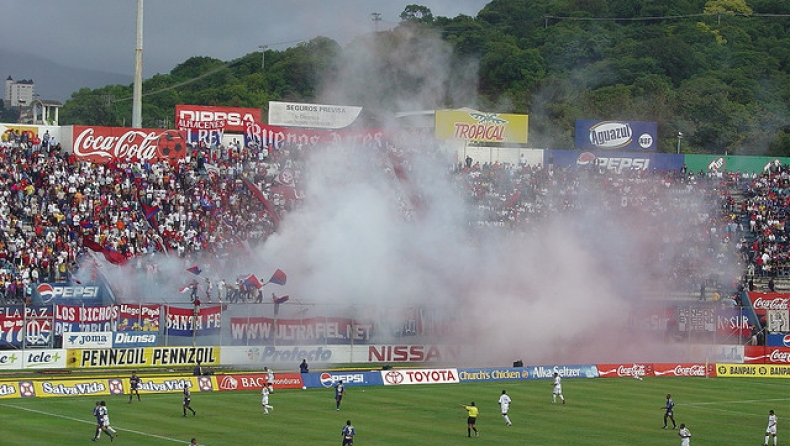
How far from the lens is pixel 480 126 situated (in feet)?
257

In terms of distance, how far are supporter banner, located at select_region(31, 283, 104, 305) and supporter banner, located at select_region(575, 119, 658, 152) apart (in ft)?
133

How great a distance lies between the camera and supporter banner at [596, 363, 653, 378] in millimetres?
58531

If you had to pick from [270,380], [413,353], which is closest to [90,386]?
[270,380]

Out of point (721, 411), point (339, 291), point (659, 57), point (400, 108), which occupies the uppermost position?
point (659, 57)

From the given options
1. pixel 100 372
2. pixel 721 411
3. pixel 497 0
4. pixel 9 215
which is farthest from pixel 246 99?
pixel 721 411

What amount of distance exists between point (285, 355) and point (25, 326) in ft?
38.9

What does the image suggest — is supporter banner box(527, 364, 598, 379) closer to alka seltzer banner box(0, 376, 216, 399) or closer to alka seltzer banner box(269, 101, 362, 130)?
alka seltzer banner box(0, 376, 216, 399)

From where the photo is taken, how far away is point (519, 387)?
53.7 meters

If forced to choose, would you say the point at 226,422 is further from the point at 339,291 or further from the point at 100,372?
the point at 339,291

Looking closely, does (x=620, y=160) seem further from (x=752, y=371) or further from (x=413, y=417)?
(x=413, y=417)

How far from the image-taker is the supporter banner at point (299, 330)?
53531 millimetres

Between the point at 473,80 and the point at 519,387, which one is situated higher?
the point at 473,80

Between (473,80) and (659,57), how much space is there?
1862 inches

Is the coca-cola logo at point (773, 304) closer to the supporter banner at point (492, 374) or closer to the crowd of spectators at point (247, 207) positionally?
the crowd of spectators at point (247, 207)
